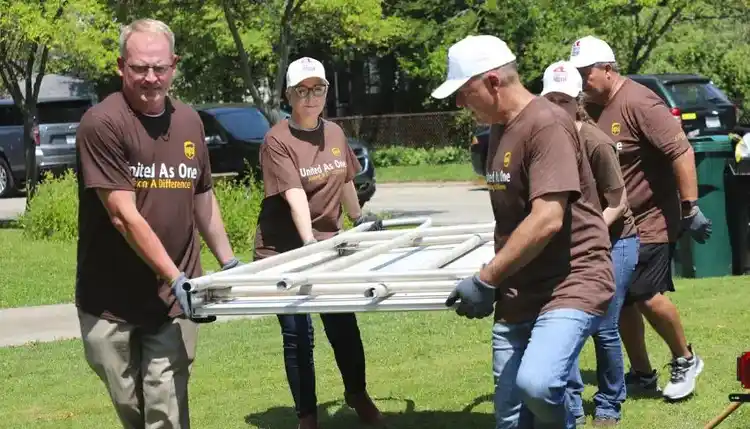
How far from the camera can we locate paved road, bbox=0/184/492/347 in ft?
33.7

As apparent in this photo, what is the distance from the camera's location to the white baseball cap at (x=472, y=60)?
14.8ft

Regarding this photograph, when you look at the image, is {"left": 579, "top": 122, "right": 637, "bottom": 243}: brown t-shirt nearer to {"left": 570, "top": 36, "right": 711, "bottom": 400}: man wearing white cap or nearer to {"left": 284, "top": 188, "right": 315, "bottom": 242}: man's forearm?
{"left": 570, "top": 36, "right": 711, "bottom": 400}: man wearing white cap

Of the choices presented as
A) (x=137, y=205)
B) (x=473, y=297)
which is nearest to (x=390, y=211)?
(x=137, y=205)

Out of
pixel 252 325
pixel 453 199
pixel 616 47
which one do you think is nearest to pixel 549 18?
pixel 616 47

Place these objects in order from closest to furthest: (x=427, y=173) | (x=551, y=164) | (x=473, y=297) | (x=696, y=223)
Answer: (x=473, y=297)
(x=551, y=164)
(x=696, y=223)
(x=427, y=173)

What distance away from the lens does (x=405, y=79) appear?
37.5m

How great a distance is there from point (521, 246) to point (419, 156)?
2732 cm

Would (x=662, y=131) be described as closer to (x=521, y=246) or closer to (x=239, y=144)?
(x=521, y=246)

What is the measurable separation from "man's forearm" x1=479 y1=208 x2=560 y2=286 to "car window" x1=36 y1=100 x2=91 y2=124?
22596 mm

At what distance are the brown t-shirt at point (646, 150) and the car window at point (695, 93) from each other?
16.1 m

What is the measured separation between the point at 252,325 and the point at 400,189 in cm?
1604

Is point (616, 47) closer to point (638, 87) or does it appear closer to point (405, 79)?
point (405, 79)

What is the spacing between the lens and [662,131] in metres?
6.54

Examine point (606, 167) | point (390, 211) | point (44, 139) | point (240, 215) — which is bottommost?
point (390, 211)
